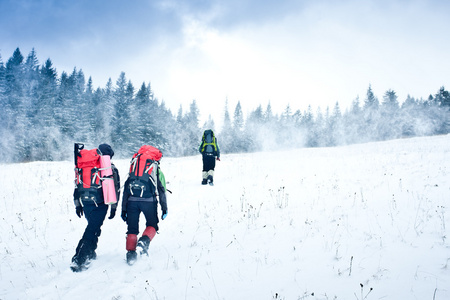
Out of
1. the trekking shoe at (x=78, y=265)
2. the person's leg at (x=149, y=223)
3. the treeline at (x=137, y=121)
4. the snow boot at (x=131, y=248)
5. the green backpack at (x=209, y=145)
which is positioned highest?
the treeline at (x=137, y=121)

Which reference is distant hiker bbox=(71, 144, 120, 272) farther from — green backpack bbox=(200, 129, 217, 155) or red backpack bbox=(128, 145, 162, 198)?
green backpack bbox=(200, 129, 217, 155)

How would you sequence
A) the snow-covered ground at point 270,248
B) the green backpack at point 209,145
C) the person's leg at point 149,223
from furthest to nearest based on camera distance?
1. the green backpack at point 209,145
2. the person's leg at point 149,223
3. the snow-covered ground at point 270,248

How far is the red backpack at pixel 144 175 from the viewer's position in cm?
428

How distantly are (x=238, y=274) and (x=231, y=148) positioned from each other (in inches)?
2441

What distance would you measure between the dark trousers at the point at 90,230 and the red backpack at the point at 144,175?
702mm

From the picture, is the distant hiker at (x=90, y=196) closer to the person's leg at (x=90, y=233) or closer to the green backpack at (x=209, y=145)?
the person's leg at (x=90, y=233)

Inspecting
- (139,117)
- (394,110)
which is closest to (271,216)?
(139,117)

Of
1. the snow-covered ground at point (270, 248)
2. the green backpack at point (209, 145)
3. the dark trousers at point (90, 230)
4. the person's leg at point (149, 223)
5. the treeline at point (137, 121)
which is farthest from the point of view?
the treeline at point (137, 121)

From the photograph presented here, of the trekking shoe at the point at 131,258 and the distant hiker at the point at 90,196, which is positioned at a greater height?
the distant hiker at the point at 90,196

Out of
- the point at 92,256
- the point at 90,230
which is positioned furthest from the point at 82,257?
the point at 90,230

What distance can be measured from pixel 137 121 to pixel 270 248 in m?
45.5

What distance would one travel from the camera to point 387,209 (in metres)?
5.19

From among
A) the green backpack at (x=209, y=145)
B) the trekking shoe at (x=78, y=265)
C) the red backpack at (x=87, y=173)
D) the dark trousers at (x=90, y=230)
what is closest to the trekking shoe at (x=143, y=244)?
the dark trousers at (x=90, y=230)

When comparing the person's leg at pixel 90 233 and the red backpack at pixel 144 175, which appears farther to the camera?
the red backpack at pixel 144 175
